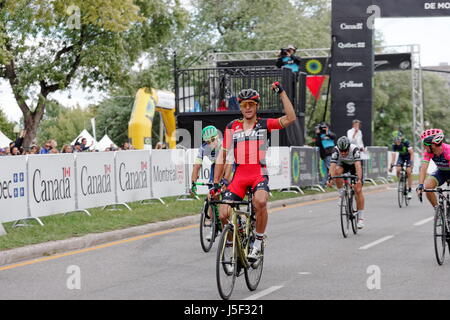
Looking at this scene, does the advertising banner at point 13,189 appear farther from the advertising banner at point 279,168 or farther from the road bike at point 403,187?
the road bike at point 403,187

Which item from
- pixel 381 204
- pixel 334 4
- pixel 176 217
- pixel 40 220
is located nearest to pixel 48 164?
pixel 40 220

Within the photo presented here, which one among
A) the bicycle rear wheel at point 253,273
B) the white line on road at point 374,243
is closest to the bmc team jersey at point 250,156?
the bicycle rear wheel at point 253,273

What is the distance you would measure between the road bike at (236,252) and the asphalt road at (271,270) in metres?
0.21

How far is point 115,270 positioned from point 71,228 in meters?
3.41

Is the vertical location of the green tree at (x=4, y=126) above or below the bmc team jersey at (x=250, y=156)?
above

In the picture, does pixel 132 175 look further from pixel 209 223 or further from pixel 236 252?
pixel 236 252

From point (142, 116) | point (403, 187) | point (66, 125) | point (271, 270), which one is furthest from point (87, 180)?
point (66, 125)

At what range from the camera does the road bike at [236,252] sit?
26.3ft

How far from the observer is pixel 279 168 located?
23172mm

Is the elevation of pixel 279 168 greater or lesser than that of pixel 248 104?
Answer: lesser

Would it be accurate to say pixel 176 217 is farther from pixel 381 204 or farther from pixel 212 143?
pixel 381 204

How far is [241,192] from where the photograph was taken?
345 inches

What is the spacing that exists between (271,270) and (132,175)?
782 cm

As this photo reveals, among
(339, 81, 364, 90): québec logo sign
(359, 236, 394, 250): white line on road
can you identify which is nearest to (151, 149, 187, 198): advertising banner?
(359, 236, 394, 250): white line on road
